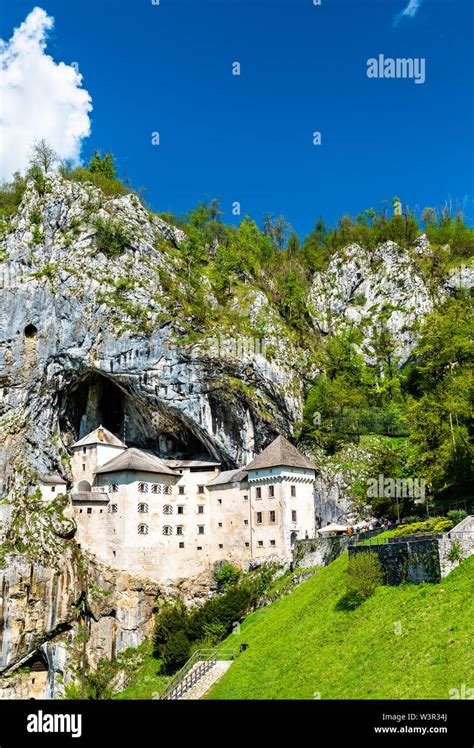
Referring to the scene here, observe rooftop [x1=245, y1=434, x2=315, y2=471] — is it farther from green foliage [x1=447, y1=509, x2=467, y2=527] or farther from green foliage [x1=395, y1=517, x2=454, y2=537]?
green foliage [x1=447, y1=509, x2=467, y2=527]

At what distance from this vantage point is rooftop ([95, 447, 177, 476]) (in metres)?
57.8

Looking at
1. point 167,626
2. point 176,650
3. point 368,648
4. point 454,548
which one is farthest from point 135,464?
point 454,548

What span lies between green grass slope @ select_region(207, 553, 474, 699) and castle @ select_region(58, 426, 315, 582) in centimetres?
1748

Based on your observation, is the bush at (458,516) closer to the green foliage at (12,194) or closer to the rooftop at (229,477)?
the rooftop at (229,477)

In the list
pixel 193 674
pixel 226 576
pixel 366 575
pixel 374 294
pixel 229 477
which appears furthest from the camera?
pixel 374 294

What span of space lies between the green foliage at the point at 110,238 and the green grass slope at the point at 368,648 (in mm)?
41224

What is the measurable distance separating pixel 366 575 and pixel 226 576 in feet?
84.5

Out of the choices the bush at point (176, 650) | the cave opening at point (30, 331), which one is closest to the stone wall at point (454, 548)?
the bush at point (176, 650)

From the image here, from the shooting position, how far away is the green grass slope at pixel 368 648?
23156mm

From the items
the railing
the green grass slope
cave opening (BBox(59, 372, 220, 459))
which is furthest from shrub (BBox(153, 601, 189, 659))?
cave opening (BBox(59, 372, 220, 459))

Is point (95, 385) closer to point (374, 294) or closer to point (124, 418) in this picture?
point (124, 418)

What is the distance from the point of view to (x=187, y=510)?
5991 cm

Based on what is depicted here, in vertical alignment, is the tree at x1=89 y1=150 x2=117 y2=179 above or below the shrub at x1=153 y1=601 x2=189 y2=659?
above
